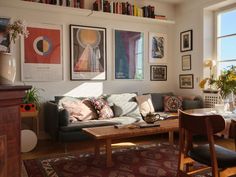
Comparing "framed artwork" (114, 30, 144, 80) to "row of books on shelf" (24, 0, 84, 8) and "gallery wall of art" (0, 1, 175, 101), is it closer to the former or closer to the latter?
"gallery wall of art" (0, 1, 175, 101)

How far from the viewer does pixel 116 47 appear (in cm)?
501

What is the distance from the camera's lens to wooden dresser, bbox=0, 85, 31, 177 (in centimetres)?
133

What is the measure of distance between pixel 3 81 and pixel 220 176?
1.70m

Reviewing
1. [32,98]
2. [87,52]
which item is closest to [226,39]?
[87,52]

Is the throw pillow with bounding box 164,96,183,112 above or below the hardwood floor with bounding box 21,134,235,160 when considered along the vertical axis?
above

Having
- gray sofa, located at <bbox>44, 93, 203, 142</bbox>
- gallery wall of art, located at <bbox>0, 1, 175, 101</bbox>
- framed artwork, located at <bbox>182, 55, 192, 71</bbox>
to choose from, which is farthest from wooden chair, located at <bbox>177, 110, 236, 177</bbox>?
framed artwork, located at <bbox>182, 55, 192, 71</bbox>

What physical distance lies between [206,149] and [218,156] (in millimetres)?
173

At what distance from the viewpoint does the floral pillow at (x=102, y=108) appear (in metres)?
4.17

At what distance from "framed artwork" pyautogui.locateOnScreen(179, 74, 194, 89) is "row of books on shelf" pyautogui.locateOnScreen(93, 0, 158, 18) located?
149 cm

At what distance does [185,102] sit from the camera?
471 centimetres

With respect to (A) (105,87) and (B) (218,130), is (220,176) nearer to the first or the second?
(B) (218,130)

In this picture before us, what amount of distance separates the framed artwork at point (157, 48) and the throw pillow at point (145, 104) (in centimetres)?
103

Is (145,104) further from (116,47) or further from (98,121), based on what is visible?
(116,47)

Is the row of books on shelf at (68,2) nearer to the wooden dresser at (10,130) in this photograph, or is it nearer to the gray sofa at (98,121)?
the gray sofa at (98,121)
